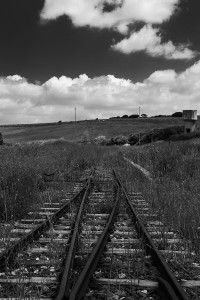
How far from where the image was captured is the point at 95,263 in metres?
5.18

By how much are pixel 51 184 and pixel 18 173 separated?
236 cm

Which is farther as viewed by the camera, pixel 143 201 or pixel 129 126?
pixel 129 126

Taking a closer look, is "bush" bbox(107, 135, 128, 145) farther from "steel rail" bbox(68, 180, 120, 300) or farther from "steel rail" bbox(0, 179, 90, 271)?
"steel rail" bbox(68, 180, 120, 300)

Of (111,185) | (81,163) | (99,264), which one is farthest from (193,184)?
(81,163)

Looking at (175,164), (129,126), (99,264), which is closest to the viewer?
(99,264)

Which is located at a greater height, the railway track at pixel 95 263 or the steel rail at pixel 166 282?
the steel rail at pixel 166 282

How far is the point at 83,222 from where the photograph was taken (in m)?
8.20

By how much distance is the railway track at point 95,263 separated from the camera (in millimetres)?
4277

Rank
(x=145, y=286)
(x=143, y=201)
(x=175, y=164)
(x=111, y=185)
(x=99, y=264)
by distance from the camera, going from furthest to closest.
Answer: (x=175, y=164)
(x=111, y=185)
(x=143, y=201)
(x=99, y=264)
(x=145, y=286)

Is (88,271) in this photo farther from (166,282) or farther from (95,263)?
(166,282)

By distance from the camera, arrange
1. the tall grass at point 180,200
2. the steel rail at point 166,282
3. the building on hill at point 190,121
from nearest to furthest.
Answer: the steel rail at point 166,282, the tall grass at point 180,200, the building on hill at point 190,121

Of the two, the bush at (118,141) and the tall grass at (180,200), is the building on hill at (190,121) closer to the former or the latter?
the bush at (118,141)

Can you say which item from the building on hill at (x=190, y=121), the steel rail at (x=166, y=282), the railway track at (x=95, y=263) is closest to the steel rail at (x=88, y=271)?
the railway track at (x=95, y=263)

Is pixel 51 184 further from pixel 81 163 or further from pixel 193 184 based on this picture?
pixel 81 163
